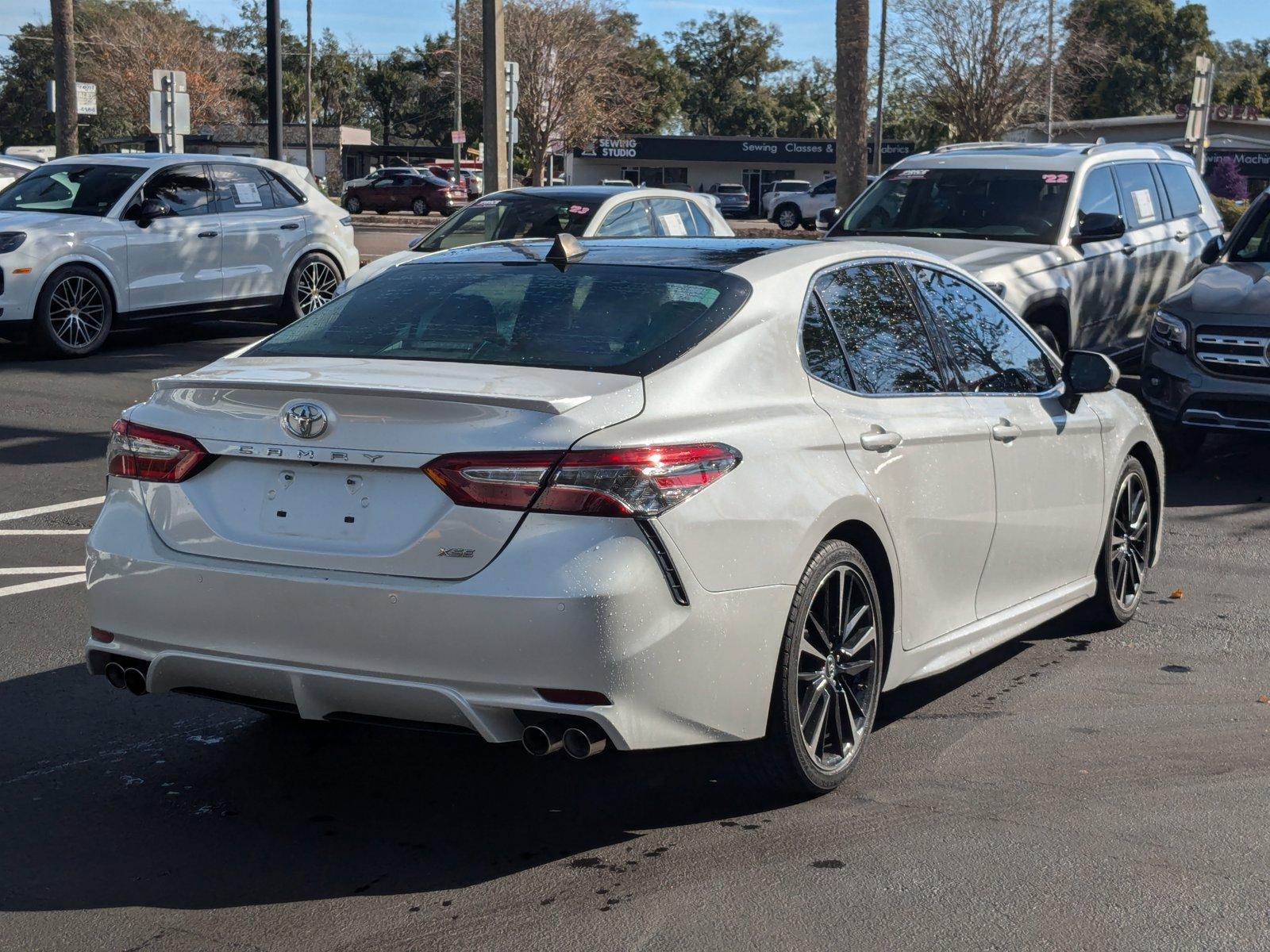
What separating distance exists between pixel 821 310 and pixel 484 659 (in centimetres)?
171

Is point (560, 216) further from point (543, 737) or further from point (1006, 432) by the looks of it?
point (543, 737)

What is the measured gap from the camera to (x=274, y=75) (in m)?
22.0

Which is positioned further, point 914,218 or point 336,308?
point 914,218

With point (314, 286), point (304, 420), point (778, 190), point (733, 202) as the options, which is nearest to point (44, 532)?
point (304, 420)

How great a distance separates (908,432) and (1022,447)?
863 mm

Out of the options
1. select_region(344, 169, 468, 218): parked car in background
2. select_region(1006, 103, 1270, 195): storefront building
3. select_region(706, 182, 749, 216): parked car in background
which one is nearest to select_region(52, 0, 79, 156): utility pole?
select_region(344, 169, 468, 218): parked car in background

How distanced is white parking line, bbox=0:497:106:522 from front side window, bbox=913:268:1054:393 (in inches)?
→ 186

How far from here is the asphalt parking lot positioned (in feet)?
12.3

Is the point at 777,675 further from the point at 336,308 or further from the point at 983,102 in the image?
the point at 983,102

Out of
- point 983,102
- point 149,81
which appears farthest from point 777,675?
point 149,81

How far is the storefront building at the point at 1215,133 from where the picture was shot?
5834 centimetres

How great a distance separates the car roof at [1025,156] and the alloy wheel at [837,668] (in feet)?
26.8

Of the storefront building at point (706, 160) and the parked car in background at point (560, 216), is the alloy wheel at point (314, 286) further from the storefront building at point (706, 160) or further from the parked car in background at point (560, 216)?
the storefront building at point (706, 160)

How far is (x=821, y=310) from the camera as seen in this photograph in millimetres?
4902
